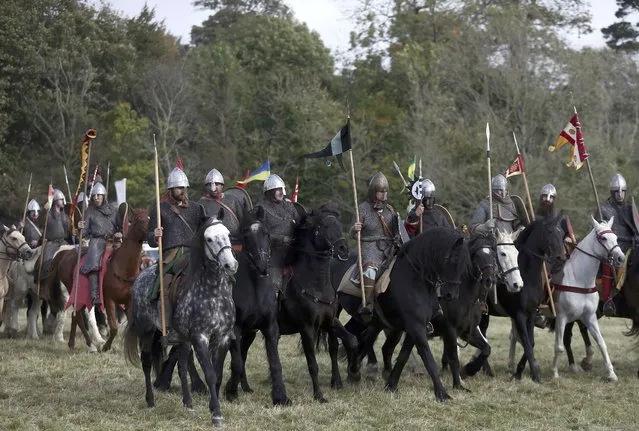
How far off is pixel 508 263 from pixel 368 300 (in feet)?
6.20

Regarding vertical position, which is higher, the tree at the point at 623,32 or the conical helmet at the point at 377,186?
the tree at the point at 623,32

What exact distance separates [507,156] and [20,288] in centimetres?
1942

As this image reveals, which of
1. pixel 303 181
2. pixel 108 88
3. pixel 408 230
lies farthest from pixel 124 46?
pixel 408 230

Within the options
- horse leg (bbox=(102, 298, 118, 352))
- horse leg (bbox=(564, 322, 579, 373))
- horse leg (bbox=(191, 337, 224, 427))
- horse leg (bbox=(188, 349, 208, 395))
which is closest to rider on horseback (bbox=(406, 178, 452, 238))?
horse leg (bbox=(564, 322, 579, 373))

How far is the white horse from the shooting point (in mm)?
14062

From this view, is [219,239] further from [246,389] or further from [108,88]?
[108,88]

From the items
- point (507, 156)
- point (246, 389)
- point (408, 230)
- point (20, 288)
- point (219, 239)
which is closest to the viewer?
point (219, 239)

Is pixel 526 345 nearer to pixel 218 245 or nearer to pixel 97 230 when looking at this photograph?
pixel 218 245

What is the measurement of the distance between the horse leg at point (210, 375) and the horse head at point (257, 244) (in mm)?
1122

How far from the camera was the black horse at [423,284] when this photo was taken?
11859 mm

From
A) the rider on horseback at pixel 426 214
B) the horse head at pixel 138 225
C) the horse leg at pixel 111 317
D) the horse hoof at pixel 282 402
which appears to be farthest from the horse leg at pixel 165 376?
the rider on horseback at pixel 426 214

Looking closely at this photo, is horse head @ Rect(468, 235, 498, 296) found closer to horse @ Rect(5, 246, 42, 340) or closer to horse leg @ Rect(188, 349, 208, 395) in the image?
horse leg @ Rect(188, 349, 208, 395)

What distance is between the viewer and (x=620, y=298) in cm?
1496

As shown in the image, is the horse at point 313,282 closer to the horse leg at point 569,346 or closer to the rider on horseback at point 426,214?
the rider on horseback at point 426,214
